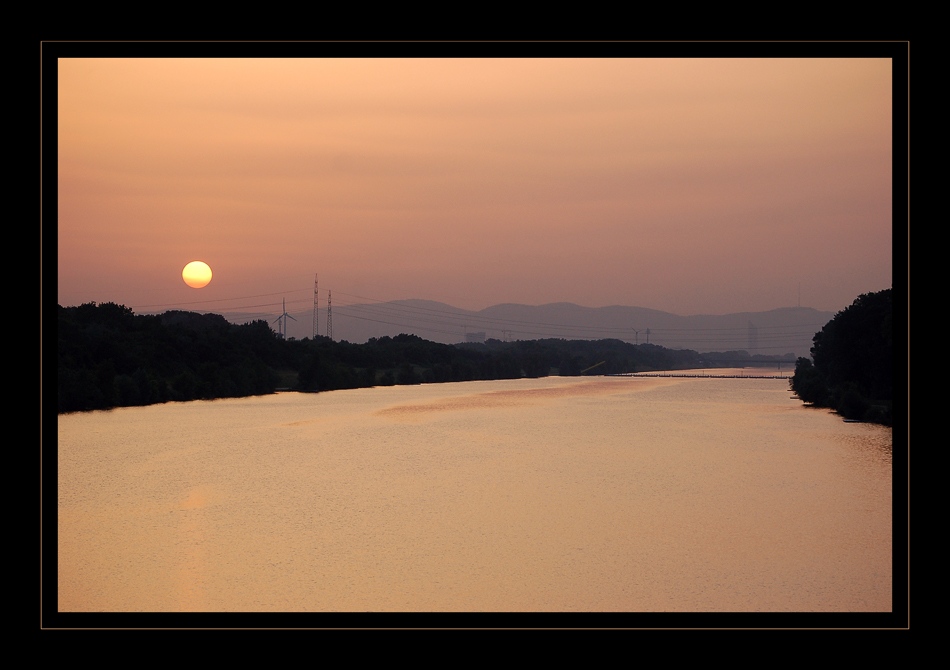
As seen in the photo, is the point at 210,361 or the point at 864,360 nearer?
the point at 864,360

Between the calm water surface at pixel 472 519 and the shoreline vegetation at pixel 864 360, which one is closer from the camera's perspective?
the calm water surface at pixel 472 519

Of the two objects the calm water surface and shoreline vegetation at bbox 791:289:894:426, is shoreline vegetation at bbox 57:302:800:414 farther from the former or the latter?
shoreline vegetation at bbox 791:289:894:426

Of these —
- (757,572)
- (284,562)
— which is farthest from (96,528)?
(757,572)

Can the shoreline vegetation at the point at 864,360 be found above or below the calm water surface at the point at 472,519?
above

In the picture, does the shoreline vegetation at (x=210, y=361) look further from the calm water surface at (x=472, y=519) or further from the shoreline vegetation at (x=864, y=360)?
the shoreline vegetation at (x=864, y=360)

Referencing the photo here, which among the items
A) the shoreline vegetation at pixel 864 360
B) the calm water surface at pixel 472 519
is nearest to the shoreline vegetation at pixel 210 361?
the calm water surface at pixel 472 519
